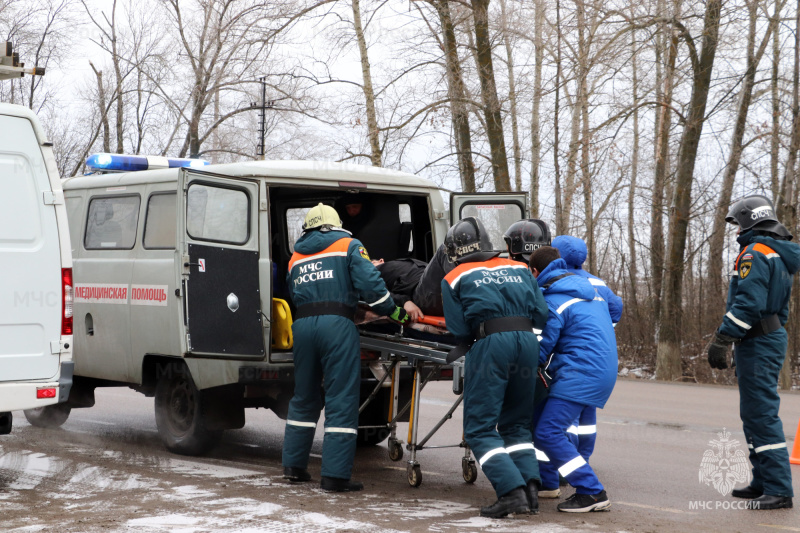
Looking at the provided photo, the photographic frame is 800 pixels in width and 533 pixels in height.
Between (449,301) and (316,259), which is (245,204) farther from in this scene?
(449,301)

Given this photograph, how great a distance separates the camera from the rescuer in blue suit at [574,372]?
6.04 metres

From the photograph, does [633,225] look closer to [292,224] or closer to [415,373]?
[292,224]

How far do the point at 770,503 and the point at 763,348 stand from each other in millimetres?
995

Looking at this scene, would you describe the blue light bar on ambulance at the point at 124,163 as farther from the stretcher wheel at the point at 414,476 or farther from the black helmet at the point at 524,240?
the stretcher wheel at the point at 414,476

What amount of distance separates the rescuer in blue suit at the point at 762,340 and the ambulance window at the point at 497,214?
9.02 ft

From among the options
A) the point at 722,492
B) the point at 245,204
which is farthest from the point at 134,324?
the point at 722,492

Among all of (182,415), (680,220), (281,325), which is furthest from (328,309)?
(680,220)

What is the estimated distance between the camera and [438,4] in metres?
19.9

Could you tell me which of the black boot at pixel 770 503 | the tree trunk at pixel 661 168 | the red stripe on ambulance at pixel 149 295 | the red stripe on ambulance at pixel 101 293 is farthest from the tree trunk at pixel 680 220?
the red stripe on ambulance at pixel 149 295

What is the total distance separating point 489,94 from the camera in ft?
64.4

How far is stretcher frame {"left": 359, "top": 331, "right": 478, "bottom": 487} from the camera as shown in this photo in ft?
22.0

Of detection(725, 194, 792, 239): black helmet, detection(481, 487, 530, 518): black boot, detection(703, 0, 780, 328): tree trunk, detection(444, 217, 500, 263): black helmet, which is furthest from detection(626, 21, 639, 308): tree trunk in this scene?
detection(481, 487, 530, 518): black boot

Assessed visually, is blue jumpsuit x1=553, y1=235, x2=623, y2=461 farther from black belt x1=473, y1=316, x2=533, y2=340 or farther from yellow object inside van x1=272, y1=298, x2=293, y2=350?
yellow object inside van x1=272, y1=298, x2=293, y2=350

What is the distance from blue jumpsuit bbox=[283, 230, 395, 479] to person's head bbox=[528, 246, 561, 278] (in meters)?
1.07
